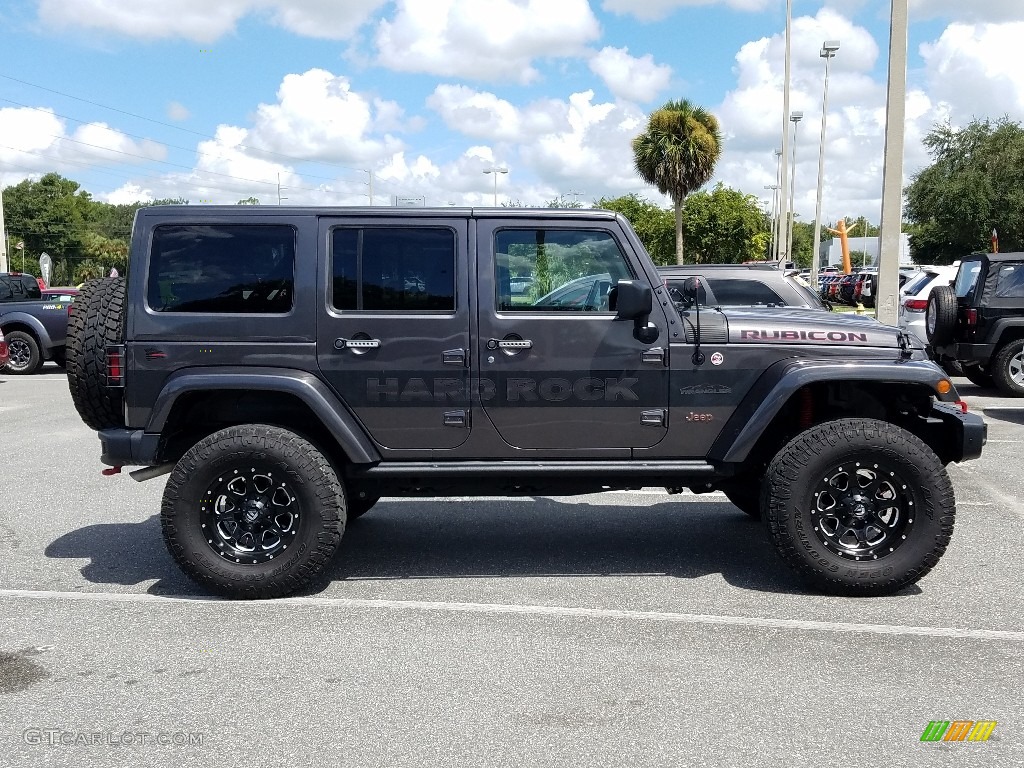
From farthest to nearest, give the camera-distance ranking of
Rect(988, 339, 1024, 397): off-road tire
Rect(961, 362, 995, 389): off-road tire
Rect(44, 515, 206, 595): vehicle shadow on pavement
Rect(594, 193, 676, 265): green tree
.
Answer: Rect(594, 193, 676, 265): green tree
Rect(961, 362, 995, 389): off-road tire
Rect(988, 339, 1024, 397): off-road tire
Rect(44, 515, 206, 595): vehicle shadow on pavement

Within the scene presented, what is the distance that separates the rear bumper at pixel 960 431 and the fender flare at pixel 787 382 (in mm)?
114

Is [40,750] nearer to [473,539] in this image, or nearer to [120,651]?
[120,651]

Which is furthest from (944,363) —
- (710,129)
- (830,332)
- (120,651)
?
(710,129)

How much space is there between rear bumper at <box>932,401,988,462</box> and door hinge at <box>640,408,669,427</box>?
1459 mm

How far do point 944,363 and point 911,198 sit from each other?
43.2 meters

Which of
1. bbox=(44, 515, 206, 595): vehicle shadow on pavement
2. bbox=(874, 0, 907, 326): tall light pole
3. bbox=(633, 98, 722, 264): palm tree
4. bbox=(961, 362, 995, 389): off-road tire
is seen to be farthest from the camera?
bbox=(633, 98, 722, 264): palm tree

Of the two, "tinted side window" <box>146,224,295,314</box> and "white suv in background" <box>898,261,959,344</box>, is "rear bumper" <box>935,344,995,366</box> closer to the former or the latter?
"white suv in background" <box>898,261,959,344</box>

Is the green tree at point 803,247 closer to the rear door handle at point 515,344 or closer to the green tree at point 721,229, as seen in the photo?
the green tree at point 721,229

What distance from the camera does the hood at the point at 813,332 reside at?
17.0 ft

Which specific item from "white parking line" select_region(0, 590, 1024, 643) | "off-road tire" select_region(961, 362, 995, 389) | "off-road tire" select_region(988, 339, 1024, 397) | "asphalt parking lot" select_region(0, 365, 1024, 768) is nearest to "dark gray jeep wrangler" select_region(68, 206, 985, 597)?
"white parking line" select_region(0, 590, 1024, 643)

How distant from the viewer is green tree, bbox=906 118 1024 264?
4569cm

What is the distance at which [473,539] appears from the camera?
636cm

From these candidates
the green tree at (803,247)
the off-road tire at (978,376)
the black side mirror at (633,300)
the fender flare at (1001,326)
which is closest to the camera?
the black side mirror at (633,300)

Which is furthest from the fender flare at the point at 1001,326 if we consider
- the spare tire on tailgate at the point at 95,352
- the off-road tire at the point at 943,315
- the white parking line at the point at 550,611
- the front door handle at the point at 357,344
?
the spare tire on tailgate at the point at 95,352
